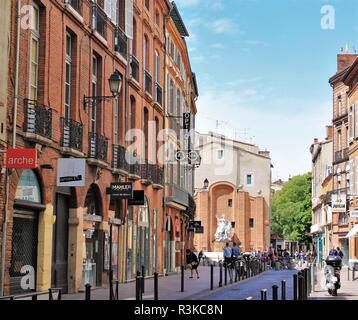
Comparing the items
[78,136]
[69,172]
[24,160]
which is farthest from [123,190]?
[24,160]

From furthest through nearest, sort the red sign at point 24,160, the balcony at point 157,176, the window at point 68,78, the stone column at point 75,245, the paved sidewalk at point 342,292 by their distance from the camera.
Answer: the balcony at point 157,176, the stone column at point 75,245, the window at point 68,78, the red sign at point 24,160, the paved sidewalk at point 342,292

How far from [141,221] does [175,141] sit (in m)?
4.53

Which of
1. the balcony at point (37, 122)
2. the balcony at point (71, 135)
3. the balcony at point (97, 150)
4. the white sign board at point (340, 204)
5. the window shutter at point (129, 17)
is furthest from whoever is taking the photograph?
the white sign board at point (340, 204)

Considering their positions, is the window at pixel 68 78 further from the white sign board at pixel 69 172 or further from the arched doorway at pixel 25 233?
the arched doorway at pixel 25 233

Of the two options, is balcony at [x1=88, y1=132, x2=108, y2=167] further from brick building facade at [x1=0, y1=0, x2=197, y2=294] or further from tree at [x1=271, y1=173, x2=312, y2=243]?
tree at [x1=271, y1=173, x2=312, y2=243]

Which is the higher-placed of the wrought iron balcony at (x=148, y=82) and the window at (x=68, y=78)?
the wrought iron balcony at (x=148, y=82)

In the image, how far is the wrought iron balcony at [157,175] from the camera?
2620 cm

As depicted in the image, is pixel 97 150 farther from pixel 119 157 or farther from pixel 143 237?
pixel 143 237

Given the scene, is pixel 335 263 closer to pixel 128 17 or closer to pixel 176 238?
pixel 128 17

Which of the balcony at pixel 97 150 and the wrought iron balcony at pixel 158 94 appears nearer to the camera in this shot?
the balcony at pixel 97 150

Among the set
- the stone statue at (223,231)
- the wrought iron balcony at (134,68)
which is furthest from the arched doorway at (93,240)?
the stone statue at (223,231)

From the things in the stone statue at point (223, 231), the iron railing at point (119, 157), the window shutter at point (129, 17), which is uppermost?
the window shutter at point (129, 17)

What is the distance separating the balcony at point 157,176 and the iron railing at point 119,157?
3.88 meters
